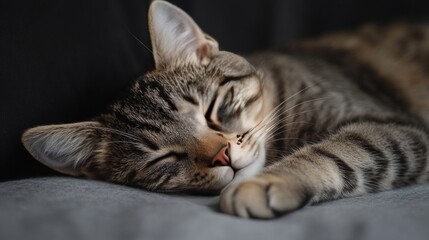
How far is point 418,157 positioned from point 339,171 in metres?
0.25

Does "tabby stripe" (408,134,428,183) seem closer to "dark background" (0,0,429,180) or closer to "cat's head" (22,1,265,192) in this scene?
"cat's head" (22,1,265,192)

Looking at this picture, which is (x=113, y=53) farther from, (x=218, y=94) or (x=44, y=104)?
(x=218, y=94)

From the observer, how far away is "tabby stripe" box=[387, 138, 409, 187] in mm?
1227

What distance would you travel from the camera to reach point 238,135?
126cm

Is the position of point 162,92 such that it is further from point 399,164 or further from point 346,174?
point 399,164

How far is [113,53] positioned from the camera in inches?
59.2

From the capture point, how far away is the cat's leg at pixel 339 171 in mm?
966

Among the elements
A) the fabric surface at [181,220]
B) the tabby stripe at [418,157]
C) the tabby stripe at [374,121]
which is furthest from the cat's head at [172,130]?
the tabby stripe at [418,157]

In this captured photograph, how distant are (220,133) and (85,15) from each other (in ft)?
1.76

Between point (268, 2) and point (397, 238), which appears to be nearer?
point (397, 238)

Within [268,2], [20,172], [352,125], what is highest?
[268,2]

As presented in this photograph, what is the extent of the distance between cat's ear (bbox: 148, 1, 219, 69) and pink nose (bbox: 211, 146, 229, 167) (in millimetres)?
349

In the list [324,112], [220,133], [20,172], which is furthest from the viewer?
[324,112]

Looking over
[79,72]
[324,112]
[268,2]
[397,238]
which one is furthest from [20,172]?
[268,2]
